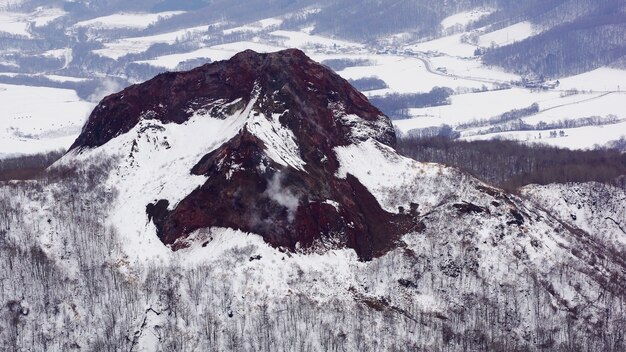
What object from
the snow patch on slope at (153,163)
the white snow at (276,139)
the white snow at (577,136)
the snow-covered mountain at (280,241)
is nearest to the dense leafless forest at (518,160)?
the snow-covered mountain at (280,241)

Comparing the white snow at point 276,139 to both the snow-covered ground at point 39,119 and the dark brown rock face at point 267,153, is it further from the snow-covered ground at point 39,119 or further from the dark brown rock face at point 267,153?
the snow-covered ground at point 39,119

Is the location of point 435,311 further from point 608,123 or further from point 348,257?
point 608,123

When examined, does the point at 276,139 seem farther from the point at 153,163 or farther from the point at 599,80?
the point at 599,80

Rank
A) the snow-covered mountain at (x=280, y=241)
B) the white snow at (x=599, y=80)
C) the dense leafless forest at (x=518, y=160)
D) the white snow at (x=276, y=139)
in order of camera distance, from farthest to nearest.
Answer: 1. the white snow at (x=599, y=80)
2. the dense leafless forest at (x=518, y=160)
3. the white snow at (x=276, y=139)
4. the snow-covered mountain at (x=280, y=241)

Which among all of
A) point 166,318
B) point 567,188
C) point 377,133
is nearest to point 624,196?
point 567,188

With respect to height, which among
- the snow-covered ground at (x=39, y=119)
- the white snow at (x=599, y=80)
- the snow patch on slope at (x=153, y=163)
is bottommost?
the white snow at (x=599, y=80)
